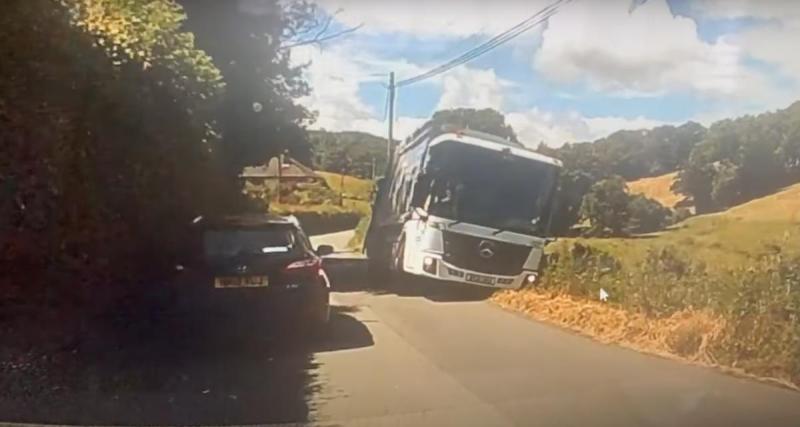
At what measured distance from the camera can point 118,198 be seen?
538cm

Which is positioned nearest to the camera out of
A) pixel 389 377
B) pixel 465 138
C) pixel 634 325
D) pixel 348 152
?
pixel 389 377

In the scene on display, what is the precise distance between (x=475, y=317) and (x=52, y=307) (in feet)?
7.87

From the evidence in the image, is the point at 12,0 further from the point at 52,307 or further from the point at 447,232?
the point at 447,232

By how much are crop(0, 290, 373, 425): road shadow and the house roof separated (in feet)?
2.61

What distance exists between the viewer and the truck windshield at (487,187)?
5.35 metres

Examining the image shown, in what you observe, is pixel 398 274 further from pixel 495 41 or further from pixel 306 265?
pixel 495 41

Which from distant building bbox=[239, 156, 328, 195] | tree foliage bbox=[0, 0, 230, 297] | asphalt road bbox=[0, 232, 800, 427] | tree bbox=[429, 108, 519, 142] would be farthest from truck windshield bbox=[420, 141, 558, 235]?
tree foliage bbox=[0, 0, 230, 297]

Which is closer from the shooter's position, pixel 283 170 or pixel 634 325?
pixel 283 170

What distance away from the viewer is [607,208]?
5648 millimetres

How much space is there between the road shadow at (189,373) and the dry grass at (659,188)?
1.82 meters

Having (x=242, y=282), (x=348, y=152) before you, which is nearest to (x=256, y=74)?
(x=348, y=152)

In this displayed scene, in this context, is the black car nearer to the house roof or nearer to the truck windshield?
the house roof

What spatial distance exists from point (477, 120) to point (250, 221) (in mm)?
1416

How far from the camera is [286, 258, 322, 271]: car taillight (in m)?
5.41
